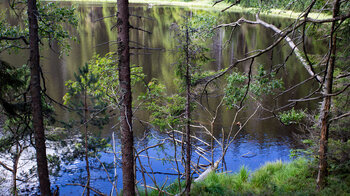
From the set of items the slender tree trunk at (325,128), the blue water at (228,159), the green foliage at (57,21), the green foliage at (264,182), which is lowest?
the blue water at (228,159)

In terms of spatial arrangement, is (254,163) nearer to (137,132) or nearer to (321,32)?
(137,132)

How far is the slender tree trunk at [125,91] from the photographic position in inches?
228

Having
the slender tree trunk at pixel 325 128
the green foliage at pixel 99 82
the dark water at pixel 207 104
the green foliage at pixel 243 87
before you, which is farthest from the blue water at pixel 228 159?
the slender tree trunk at pixel 325 128

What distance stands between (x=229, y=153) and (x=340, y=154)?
909 cm

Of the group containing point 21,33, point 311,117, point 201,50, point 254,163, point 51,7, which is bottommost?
point 254,163

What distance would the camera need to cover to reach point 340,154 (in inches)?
311

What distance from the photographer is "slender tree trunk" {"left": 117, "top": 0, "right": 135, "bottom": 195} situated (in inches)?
228

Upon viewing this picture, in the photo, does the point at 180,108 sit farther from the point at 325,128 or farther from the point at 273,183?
the point at 325,128

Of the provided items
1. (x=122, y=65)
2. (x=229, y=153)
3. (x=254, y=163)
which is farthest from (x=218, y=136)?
(x=122, y=65)

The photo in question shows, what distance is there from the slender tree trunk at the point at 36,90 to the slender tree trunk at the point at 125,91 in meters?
2.42

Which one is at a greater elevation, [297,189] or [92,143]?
[92,143]

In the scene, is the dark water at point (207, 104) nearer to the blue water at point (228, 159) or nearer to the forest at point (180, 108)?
the blue water at point (228, 159)

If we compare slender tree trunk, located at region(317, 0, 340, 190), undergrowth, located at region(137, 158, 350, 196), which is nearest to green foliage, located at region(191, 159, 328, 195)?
undergrowth, located at region(137, 158, 350, 196)

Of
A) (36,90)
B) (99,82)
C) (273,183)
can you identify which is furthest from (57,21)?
(273,183)
